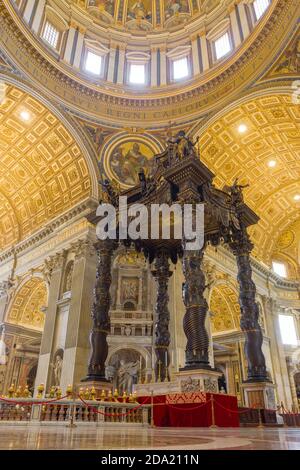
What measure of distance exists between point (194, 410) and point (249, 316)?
128 inches

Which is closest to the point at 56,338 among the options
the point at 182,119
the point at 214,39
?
the point at 182,119

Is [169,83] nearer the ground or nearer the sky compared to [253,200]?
nearer the sky

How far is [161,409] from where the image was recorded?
6.80 metres

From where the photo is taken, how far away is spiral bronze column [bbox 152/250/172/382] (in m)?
9.41

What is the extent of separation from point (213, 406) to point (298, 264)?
19.6 meters

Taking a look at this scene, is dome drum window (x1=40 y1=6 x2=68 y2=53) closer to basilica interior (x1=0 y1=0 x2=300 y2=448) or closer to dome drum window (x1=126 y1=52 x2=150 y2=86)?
basilica interior (x1=0 y1=0 x2=300 y2=448)

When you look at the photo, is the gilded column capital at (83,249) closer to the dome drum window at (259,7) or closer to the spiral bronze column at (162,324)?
the spiral bronze column at (162,324)

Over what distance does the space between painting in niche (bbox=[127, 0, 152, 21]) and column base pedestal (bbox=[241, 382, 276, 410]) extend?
20.4 meters

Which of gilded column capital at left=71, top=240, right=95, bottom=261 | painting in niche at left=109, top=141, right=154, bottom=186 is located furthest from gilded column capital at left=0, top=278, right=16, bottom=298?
painting in niche at left=109, top=141, right=154, bottom=186

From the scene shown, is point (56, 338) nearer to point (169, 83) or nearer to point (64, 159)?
point (64, 159)

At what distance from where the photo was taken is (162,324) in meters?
9.88

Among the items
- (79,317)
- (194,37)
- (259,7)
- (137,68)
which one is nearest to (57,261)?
(79,317)

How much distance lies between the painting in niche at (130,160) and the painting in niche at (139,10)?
27.8ft
